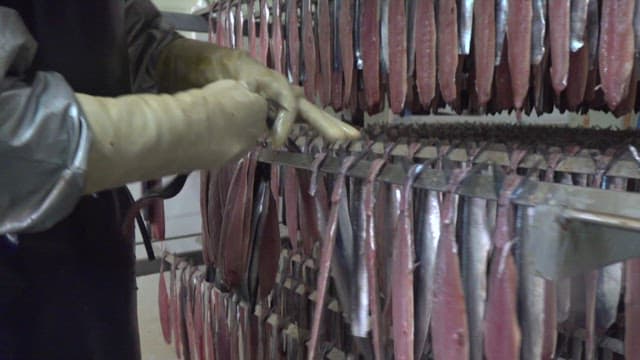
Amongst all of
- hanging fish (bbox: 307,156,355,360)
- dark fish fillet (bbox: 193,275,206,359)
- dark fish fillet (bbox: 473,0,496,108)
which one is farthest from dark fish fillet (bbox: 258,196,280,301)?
dark fish fillet (bbox: 193,275,206,359)

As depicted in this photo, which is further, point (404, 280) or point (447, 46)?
point (447, 46)

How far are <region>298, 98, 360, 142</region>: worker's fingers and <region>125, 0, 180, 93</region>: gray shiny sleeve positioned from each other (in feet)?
1.32

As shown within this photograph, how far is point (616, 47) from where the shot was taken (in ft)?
3.02

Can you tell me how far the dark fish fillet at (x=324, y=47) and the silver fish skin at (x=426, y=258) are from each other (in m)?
0.68

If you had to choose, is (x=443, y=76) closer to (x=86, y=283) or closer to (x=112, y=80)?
(x=112, y=80)

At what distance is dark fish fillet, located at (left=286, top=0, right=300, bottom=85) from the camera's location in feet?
4.89

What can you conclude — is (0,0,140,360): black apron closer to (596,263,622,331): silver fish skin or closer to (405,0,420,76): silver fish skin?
(405,0,420,76): silver fish skin

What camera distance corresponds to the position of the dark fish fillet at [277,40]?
1.55 m

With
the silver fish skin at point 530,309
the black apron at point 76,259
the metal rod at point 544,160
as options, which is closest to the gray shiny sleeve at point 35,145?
the black apron at point 76,259

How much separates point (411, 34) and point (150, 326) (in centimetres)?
198

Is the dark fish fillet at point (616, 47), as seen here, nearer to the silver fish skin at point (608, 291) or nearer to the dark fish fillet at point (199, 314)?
the silver fish skin at point (608, 291)

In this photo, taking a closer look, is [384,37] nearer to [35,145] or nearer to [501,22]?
[501,22]

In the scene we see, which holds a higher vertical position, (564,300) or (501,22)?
(501,22)

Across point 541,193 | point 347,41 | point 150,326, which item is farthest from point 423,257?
point 150,326
